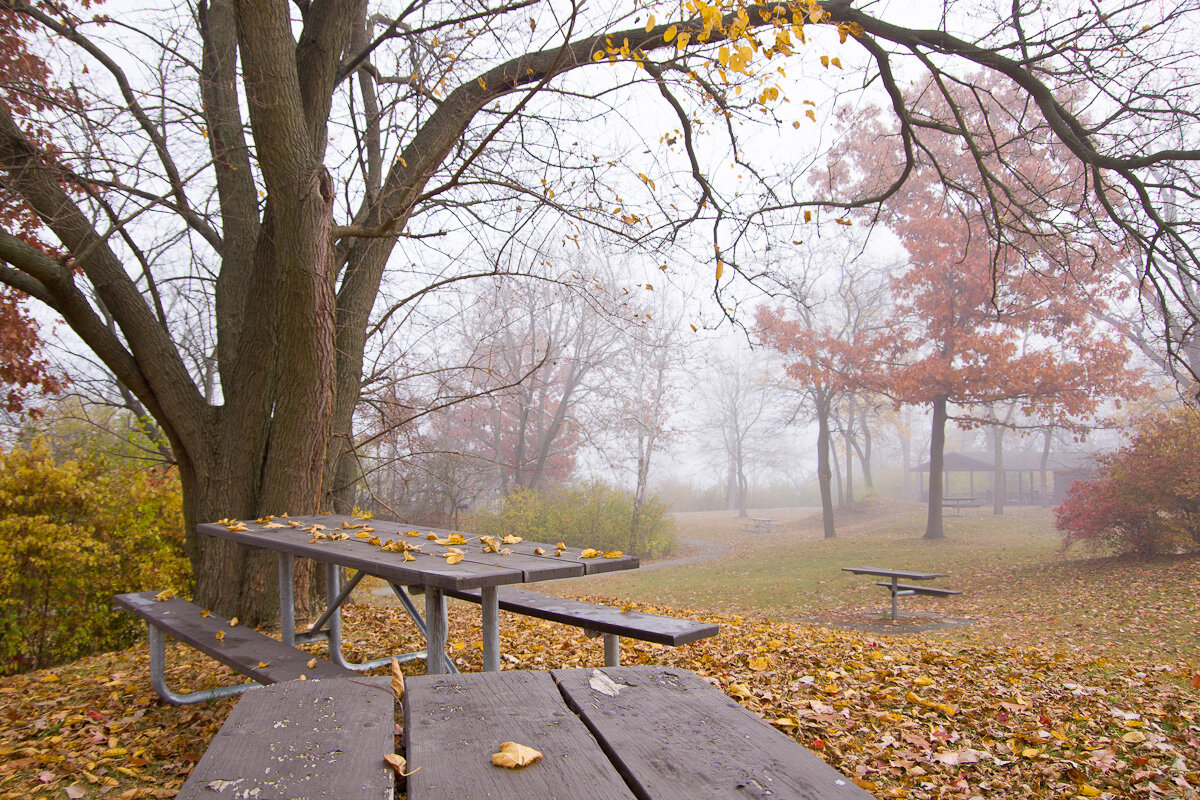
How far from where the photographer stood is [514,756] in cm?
104

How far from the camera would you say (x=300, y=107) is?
190 inches

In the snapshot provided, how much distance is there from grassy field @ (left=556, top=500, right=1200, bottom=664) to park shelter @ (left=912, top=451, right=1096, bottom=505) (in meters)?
10.3

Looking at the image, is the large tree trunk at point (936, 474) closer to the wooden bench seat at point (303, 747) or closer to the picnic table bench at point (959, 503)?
the picnic table bench at point (959, 503)

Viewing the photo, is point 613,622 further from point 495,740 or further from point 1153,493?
point 1153,493

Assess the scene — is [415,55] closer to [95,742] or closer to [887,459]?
[95,742]

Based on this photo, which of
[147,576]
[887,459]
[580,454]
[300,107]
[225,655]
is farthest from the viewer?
[887,459]

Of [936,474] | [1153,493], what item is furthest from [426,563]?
[936,474]

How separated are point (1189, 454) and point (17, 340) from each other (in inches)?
635

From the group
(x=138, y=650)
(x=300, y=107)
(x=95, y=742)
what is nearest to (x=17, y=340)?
(x=138, y=650)

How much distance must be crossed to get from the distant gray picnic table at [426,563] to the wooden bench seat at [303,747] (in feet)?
3.04

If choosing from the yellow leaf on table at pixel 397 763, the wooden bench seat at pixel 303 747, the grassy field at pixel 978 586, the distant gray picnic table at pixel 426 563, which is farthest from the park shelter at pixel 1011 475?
the yellow leaf on table at pixel 397 763

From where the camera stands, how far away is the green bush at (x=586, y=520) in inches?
707

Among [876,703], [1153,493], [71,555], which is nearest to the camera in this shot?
[876,703]

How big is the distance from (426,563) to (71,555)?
5028 mm
